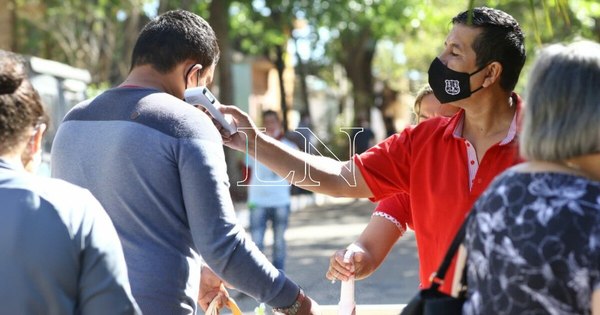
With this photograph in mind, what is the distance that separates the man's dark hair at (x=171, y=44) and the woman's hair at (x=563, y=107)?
1520 millimetres

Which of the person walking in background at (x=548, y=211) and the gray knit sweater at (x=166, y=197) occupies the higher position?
the person walking in background at (x=548, y=211)

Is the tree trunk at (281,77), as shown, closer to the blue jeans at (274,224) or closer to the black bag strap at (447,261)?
the blue jeans at (274,224)

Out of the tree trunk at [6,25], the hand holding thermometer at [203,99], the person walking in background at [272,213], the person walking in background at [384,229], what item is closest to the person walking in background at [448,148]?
the hand holding thermometer at [203,99]

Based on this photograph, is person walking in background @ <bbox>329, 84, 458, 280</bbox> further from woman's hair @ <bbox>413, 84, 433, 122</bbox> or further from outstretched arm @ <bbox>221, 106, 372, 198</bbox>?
woman's hair @ <bbox>413, 84, 433, 122</bbox>

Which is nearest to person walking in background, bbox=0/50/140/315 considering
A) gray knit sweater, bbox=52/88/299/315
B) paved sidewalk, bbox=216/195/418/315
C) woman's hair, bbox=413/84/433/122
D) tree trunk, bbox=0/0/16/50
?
gray knit sweater, bbox=52/88/299/315

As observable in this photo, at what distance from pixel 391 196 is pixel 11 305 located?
2.12 m

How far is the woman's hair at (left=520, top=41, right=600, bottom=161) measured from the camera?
8.72 feet

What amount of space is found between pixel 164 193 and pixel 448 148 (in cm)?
106

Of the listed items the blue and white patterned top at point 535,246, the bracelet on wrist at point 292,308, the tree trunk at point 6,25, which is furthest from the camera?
the tree trunk at point 6,25

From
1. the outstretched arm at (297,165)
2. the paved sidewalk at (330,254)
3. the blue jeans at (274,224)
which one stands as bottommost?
the paved sidewalk at (330,254)

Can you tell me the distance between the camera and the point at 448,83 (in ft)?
13.5

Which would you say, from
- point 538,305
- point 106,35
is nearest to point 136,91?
point 538,305

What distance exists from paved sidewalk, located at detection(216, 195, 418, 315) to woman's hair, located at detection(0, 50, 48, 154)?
3.62m

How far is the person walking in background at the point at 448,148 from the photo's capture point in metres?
3.83
